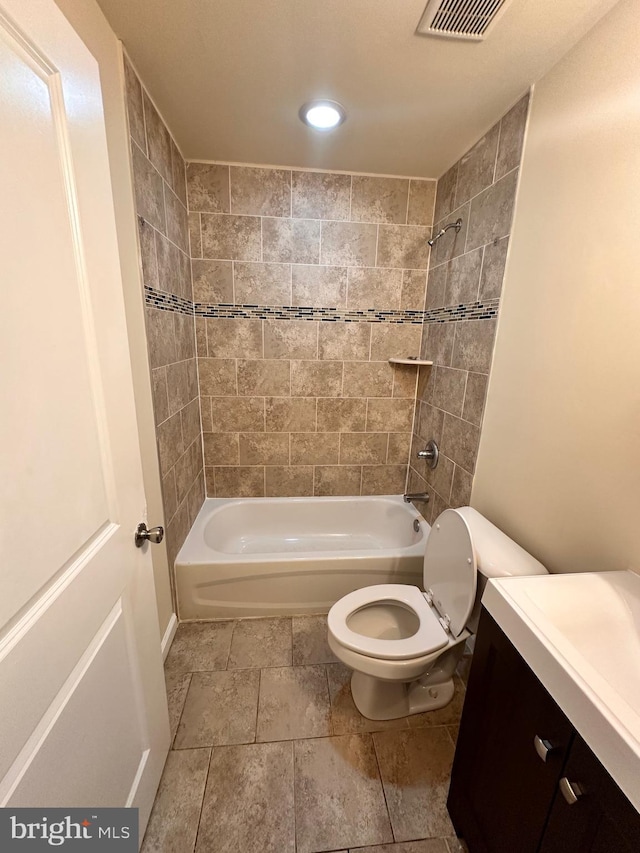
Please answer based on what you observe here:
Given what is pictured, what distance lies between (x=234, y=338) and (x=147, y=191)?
864 millimetres

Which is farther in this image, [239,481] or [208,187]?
[239,481]

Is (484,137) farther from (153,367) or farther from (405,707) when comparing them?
(405,707)

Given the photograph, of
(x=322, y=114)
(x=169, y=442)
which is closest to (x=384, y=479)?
(x=169, y=442)

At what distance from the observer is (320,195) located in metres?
1.97

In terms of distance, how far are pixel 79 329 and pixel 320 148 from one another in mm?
1656

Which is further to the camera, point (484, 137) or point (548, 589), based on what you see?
point (484, 137)

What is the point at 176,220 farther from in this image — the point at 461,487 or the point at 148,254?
the point at 461,487

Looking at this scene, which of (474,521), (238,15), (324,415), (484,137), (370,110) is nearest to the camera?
(238,15)

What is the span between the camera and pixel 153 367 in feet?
4.70

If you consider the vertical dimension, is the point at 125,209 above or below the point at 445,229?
below

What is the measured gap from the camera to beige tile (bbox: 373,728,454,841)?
107 centimetres

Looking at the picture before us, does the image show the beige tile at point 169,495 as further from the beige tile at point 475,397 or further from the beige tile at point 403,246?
the beige tile at point 403,246

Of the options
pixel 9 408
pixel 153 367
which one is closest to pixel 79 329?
pixel 9 408

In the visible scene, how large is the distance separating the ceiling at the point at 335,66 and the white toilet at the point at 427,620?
156 centimetres
